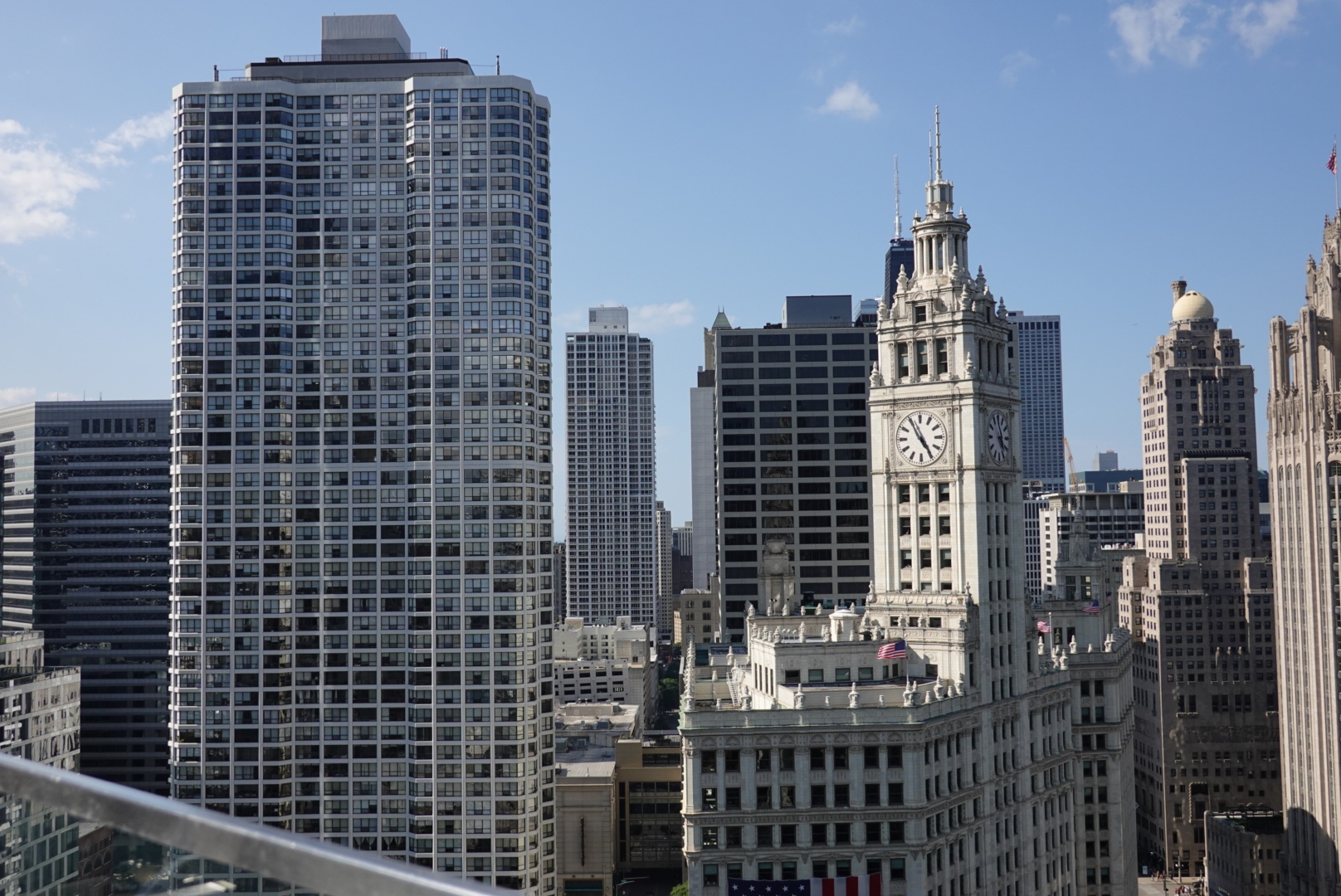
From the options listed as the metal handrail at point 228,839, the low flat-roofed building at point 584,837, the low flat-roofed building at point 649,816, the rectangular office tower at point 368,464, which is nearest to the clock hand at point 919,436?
the rectangular office tower at point 368,464

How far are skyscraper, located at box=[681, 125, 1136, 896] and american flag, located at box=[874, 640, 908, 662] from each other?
16 centimetres

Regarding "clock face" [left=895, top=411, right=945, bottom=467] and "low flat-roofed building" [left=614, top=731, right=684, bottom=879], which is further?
"low flat-roofed building" [left=614, top=731, right=684, bottom=879]

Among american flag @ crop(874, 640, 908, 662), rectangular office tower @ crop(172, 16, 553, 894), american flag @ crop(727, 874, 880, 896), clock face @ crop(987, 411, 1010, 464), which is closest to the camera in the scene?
american flag @ crop(727, 874, 880, 896)

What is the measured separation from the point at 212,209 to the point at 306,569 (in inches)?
1775

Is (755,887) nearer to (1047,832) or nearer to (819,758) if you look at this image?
(819,758)

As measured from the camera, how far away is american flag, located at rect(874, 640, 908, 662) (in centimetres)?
10181

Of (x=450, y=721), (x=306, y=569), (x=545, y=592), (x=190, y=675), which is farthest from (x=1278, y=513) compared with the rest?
(x=190, y=675)

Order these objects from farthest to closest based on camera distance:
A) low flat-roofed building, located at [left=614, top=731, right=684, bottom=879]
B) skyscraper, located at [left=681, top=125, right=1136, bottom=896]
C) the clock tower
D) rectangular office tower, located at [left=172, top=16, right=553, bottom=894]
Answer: low flat-roofed building, located at [left=614, top=731, right=684, bottom=879] < rectangular office tower, located at [left=172, top=16, right=553, bottom=894] < the clock tower < skyscraper, located at [left=681, top=125, right=1136, bottom=896]

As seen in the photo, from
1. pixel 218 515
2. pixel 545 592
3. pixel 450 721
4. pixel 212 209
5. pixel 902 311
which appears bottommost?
pixel 450 721

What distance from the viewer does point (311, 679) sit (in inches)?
5157

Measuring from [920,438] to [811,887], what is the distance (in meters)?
43.5

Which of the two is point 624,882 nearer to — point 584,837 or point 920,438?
point 584,837

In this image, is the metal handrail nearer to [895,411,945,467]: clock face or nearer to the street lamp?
[895,411,945,467]: clock face

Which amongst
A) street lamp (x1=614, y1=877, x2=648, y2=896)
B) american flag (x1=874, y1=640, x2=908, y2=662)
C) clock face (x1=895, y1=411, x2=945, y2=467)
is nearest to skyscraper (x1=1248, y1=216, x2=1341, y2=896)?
clock face (x1=895, y1=411, x2=945, y2=467)
